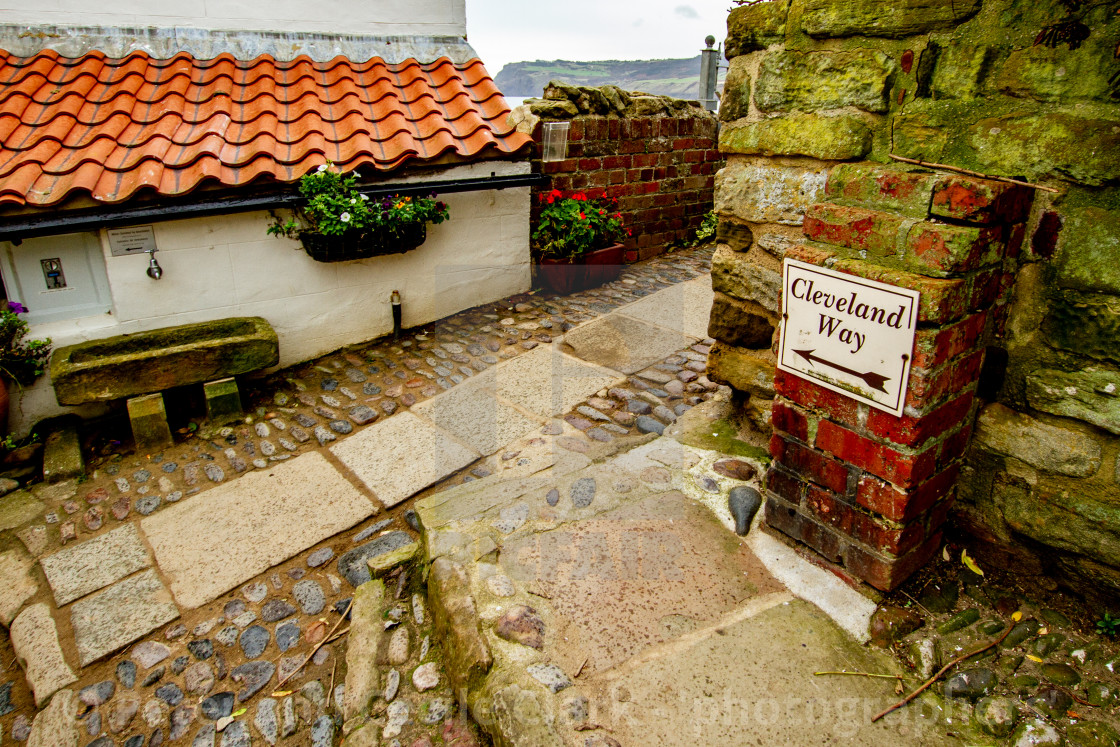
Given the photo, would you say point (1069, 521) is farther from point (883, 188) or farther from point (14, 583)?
point (14, 583)

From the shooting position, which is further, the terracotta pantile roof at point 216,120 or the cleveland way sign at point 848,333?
the terracotta pantile roof at point 216,120

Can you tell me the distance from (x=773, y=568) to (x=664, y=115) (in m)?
4.90

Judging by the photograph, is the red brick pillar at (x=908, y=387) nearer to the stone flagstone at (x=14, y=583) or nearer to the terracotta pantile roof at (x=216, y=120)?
the stone flagstone at (x=14, y=583)

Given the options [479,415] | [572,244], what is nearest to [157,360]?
[479,415]

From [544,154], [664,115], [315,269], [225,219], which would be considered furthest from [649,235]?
[225,219]

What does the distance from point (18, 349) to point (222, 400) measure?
105cm

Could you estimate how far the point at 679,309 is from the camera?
4598mm

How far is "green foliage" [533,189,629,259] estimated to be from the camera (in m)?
5.17

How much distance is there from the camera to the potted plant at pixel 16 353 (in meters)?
3.49

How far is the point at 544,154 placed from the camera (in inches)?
201

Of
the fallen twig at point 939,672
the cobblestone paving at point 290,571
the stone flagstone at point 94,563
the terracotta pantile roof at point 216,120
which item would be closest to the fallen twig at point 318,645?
the cobblestone paving at point 290,571

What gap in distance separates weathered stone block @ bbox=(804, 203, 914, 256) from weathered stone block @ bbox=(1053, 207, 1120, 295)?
1.13ft

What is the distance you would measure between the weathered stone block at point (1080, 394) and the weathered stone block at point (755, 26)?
120 centimetres

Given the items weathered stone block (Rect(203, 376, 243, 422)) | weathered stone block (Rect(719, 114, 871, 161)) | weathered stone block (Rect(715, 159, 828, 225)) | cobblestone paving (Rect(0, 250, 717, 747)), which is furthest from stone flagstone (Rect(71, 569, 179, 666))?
weathered stone block (Rect(719, 114, 871, 161))
